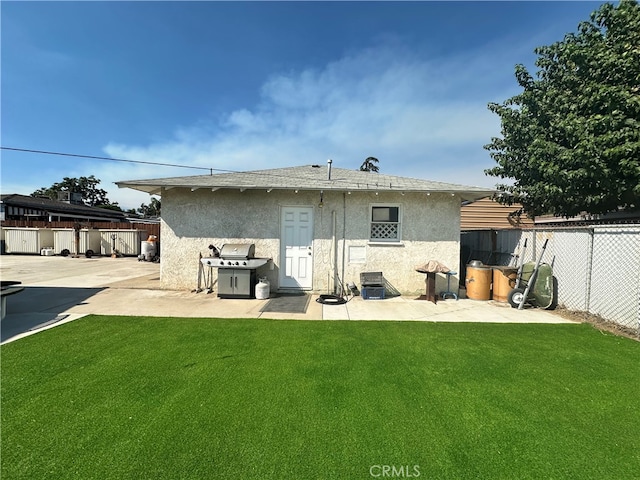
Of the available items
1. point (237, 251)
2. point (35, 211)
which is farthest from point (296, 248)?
point (35, 211)

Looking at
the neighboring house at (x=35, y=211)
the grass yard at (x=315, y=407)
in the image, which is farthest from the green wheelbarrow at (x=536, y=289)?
the neighboring house at (x=35, y=211)

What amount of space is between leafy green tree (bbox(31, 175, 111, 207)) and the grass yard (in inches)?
2335

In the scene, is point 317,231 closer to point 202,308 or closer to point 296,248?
point 296,248

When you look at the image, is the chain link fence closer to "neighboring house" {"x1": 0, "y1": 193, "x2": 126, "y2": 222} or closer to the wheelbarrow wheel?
the wheelbarrow wheel

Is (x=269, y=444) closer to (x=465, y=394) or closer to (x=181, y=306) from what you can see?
(x=465, y=394)

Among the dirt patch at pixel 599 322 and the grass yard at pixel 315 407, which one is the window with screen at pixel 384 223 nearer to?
the grass yard at pixel 315 407

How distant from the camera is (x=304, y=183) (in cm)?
746

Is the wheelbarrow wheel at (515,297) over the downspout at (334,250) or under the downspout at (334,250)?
under

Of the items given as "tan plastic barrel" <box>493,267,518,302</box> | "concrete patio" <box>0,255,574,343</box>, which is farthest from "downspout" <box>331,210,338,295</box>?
"tan plastic barrel" <box>493,267,518,302</box>

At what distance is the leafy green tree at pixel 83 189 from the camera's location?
159 ft

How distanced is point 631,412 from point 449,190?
5.26 m

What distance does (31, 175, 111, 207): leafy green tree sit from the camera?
48.3 m

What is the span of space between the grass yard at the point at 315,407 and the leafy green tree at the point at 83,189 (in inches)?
2335

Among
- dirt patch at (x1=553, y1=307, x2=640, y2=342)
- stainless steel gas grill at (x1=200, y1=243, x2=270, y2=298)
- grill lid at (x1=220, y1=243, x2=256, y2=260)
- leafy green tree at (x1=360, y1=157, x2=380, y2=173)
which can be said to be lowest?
dirt patch at (x1=553, y1=307, x2=640, y2=342)
